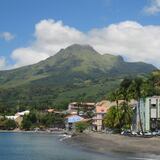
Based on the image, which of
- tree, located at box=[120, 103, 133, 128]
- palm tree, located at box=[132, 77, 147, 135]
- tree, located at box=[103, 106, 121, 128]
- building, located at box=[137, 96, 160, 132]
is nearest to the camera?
palm tree, located at box=[132, 77, 147, 135]

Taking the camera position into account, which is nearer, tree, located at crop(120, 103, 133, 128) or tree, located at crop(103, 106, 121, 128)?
tree, located at crop(120, 103, 133, 128)

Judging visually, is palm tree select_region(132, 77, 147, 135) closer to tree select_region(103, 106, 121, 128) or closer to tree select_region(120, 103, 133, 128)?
tree select_region(120, 103, 133, 128)

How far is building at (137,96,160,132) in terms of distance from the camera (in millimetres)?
146875

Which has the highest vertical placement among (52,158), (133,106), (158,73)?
(158,73)

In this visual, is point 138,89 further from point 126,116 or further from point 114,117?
point 114,117

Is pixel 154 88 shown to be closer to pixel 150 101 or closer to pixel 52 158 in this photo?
pixel 150 101

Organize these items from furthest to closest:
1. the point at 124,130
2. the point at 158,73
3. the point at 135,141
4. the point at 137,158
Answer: the point at 158,73
the point at 124,130
the point at 135,141
the point at 137,158

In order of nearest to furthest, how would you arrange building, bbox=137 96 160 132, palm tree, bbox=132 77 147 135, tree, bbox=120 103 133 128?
palm tree, bbox=132 77 147 135
building, bbox=137 96 160 132
tree, bbox=120 103 133 128

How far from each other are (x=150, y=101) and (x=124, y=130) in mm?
16350

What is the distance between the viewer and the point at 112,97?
161125mm

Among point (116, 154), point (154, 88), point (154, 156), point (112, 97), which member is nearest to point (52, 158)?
point (116, 154)

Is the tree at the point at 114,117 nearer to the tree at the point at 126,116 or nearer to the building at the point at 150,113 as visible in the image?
the tree at the point at 126,116

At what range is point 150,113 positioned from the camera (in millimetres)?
→ 149375

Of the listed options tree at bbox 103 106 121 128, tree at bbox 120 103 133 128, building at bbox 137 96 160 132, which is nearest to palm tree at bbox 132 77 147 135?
building at bbox 137 96 160 132
